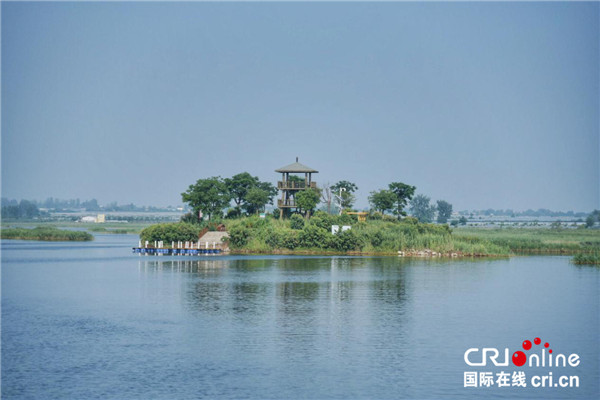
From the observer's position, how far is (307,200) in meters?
76.1

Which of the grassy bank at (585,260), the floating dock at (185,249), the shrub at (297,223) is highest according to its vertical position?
the shrub at (297,223)

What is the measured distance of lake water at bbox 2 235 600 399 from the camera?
2091cm

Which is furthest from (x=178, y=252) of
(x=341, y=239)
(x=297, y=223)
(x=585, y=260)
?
(x=585, y=260)

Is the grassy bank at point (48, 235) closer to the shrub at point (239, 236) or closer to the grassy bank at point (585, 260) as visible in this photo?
the shrub at point (239, 236)

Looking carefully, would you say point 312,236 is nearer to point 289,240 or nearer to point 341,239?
point 289,240

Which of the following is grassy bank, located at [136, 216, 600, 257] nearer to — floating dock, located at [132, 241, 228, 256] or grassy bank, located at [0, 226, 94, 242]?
floating dock, located at [132, 241, 228, 256]

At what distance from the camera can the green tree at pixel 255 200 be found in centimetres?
8156

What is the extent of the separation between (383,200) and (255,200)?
15.4m

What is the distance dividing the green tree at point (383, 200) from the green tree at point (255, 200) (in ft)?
42.8

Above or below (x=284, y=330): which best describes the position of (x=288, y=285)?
above

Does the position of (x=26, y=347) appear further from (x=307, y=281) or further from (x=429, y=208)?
(x=429, y=208)

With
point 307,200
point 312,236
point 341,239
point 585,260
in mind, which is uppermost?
point 307,200

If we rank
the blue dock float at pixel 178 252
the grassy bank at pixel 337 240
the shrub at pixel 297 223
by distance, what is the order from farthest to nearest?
1. the shrub at pixel 297 223
2. the blue dock float at pixel 178 252
3. the grassy bank at pixel 337 240

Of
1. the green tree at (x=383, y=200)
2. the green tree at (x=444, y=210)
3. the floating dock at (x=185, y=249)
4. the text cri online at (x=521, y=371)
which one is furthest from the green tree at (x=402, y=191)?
the green tree at (x=444, y=210)
